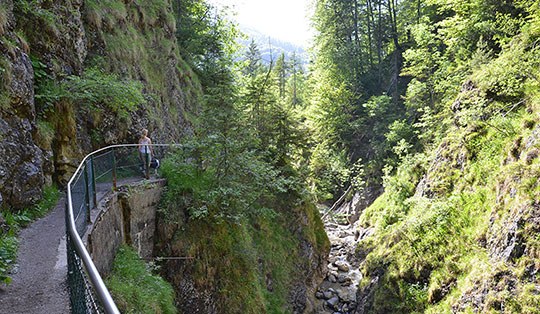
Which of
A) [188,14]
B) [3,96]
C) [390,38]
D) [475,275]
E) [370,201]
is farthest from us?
[390,38]

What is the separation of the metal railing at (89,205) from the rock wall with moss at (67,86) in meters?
1.05

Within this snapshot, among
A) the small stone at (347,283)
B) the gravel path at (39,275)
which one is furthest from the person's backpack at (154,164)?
the small stone at (347,283)

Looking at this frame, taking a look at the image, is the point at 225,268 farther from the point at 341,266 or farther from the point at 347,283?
the point at 341,266

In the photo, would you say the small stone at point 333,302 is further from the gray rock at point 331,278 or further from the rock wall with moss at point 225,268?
the gray rock at point 331,278

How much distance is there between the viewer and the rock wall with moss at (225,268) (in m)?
8.22

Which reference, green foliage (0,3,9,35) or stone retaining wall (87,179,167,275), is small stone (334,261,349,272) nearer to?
stone retaining wall (87,179,167,275)

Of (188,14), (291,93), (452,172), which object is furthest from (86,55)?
(291,93)

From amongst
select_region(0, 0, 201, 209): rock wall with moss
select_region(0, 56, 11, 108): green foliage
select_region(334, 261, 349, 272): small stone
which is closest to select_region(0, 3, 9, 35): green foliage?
select_region(0, 0, 201, 209): rock wall with moss

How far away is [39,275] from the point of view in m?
3.81

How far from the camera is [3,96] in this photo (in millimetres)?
5379

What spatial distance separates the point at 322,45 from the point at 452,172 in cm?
2362

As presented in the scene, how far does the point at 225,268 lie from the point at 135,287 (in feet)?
10.8

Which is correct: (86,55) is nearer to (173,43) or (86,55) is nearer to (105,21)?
(105,21)

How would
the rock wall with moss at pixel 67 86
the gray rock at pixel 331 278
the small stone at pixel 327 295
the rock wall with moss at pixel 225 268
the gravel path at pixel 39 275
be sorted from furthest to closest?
the gray rock at pixel 331 278 → the small stone at pixel 327 295 → the rock wall with moss at pixel 225 268 → the rock wall with moss at pixel 67 86 → the gravel path at pixel 39 275
